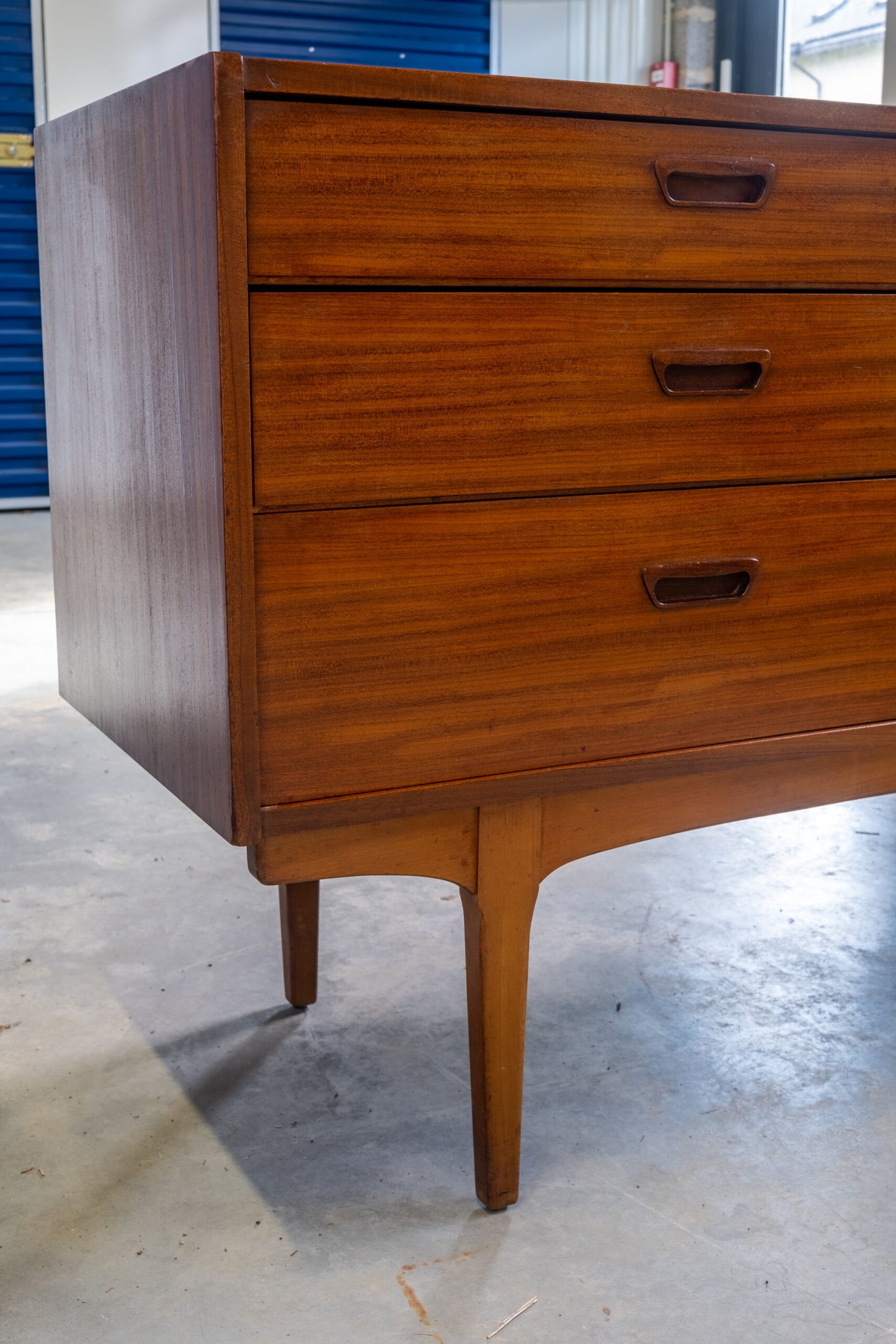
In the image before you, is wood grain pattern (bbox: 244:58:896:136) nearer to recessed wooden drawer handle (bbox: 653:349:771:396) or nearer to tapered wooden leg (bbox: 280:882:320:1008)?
recessed wooden drawer handle (bbox: 653:349:771:396)

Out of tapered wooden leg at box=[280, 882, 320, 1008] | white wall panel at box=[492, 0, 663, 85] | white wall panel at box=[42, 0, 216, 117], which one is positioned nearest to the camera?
tapered wooden leg at box=[280, 882, 320, 1008]

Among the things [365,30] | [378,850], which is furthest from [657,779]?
[365,30]

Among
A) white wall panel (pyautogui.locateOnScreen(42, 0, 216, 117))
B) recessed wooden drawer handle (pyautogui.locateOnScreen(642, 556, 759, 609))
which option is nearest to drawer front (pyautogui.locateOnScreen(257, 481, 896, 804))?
recessed wooden drawer handle (pyautogui.locateOnScreen(642, 556, 759, 609))

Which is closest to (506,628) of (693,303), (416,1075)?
(693,303)

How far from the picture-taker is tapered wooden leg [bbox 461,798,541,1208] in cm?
105

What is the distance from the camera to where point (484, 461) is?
0.95m

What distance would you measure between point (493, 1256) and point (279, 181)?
0.77 m

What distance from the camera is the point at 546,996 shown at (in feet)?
4.79

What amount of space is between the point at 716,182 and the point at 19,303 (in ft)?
14.4

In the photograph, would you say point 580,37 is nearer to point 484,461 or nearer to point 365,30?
point 365,30

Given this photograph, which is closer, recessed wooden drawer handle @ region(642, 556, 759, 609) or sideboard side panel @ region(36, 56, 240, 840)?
sideboard side panel @ region(36, 56, 240, 840)

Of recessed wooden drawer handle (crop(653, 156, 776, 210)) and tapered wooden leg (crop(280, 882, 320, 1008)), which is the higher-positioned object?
recessed wooden drawer handle (crop(653, 156, 776, 210))

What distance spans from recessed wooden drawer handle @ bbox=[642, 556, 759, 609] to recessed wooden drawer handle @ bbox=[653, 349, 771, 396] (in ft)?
0.42

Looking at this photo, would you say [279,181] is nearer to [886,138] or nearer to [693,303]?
[693,303]
